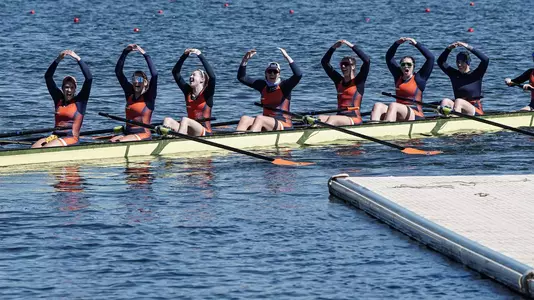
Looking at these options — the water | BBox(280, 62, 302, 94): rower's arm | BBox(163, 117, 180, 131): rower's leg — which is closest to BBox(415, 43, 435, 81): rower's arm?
the water

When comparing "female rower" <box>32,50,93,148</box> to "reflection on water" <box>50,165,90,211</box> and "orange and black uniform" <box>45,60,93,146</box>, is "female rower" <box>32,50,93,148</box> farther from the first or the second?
"reflection on water" <box>50,165,90,211</box>

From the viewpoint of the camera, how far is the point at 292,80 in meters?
27.7

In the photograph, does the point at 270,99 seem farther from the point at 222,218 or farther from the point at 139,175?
the point at 222,218

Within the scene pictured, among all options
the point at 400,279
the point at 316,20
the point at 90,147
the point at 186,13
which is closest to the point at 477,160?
the point at 90,147

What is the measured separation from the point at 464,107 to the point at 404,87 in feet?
5.26

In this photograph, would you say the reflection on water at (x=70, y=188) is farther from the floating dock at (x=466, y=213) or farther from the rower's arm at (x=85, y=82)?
the floating dock at (x=466, y=213)

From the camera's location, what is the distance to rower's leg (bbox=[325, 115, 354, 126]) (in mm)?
29031

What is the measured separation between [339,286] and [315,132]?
1138 cm

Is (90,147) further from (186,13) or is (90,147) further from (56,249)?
(186,13)

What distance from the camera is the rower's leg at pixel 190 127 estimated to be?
2670 cm

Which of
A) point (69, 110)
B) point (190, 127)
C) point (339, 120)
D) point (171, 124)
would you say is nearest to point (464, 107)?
point (339, 120)

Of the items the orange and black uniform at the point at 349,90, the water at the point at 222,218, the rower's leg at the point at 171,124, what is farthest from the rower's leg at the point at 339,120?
the rower's leg at the point at 171,124

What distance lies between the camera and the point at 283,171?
1007 inches

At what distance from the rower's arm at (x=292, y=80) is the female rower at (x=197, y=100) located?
175 cm
